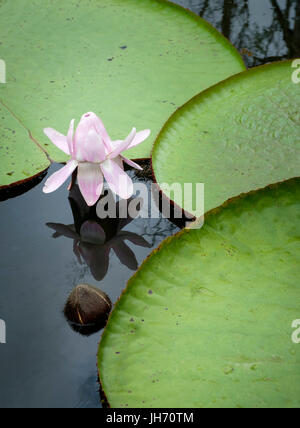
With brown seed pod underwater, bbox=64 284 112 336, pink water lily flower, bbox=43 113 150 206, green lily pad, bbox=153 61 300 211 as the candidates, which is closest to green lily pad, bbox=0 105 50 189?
pink water lily flower, bbox=43 113 150 206

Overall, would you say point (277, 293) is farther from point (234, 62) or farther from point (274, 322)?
point (234, 62)

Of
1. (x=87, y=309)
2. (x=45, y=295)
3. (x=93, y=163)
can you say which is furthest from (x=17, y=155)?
(x=87, y=309)

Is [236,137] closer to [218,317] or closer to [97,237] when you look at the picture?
[97,237]

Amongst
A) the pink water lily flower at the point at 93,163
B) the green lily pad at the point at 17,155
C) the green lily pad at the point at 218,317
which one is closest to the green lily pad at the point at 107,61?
the green lily pad at the point at 17,155

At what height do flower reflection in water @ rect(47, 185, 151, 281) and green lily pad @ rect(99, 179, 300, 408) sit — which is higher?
green lily pad @ rect(99, 179, 300, 408)

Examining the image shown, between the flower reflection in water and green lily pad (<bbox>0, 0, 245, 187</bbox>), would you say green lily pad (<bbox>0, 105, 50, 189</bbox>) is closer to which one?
green lily pad (<bbox>0, 0, 245, 187</bbox>)
